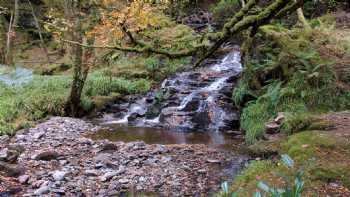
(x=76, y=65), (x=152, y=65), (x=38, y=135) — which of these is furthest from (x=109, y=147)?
(x=152, y=65)

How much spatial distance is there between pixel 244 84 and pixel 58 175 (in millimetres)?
5806

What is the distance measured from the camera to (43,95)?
12.5 m

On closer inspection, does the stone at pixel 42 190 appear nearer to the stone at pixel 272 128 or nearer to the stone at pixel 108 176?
the stone at pixel 108 176

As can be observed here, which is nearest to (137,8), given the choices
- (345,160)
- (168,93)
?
(168,93)

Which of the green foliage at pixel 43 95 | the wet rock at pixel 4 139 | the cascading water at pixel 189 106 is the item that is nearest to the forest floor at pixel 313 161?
the cascading water at pixel 189 106

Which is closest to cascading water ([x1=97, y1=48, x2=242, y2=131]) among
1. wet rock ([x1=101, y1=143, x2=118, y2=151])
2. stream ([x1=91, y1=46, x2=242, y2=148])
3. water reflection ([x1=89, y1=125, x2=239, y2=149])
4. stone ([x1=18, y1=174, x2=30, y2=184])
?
stream ([x1=91, y1=46, x2=242, y2=148])

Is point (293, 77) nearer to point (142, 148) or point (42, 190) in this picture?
point (142, 148)

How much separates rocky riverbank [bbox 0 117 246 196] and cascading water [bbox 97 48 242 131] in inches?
92.2

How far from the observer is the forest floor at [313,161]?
4.59 meters

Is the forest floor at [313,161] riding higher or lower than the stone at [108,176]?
higher

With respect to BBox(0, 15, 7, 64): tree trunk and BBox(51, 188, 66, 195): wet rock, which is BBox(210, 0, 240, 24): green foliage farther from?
BBox(51, 188, 66, 195): wet rock

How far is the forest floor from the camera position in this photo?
4592mm

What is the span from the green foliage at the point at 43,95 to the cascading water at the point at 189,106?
95cm

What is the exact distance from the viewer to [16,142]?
9.12m
